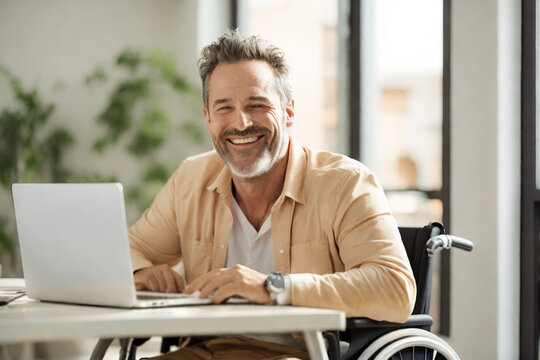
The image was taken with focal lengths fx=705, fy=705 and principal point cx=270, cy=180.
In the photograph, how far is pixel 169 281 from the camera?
5.84 ft

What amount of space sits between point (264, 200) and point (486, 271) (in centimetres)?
138

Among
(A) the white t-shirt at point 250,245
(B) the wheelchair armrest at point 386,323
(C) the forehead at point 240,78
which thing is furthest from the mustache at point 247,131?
(B) the wheelchair armrest at point 386,323

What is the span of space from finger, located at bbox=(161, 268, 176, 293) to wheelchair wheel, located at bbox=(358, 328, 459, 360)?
1.62 ft

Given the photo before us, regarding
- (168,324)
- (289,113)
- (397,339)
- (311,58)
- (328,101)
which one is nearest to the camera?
(168,324)

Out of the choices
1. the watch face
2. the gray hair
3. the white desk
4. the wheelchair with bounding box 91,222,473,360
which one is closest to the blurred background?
the wheelchair with bounding box 91,222,473,360

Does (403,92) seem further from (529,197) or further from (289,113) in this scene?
(289,113)

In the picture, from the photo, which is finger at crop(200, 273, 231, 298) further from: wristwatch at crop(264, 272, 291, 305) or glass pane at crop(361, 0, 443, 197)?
glass pane at crop(361, 0, 443, 197)

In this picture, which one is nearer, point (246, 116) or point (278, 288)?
point (278, 288)

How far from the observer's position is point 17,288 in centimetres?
183

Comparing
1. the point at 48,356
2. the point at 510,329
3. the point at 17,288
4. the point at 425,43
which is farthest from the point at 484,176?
the point at 48,356

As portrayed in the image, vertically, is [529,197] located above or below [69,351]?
above

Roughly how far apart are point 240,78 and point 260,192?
1.16ft

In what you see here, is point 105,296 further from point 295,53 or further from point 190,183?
point 295,53

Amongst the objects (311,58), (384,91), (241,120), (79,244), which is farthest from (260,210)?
(311,58)
